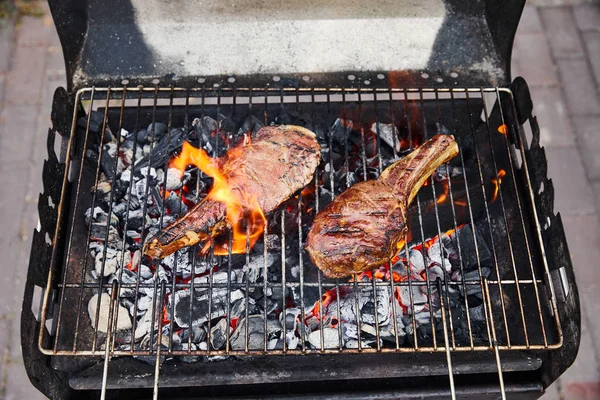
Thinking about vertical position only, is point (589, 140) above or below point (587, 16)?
below

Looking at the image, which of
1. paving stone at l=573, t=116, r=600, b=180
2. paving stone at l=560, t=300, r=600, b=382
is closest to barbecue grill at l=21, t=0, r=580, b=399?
paving stone at l=560, t=300, r=600, b=382

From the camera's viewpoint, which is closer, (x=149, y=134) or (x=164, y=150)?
(x=164, y=150)

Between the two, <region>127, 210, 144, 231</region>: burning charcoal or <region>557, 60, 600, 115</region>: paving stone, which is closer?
<region>127, 210, 144, 231</region>: burning charcoal

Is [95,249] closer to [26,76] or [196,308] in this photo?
[196,308]

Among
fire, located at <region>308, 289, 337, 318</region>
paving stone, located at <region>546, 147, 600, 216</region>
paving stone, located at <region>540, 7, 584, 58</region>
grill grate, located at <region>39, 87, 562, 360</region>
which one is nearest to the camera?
grill grate, located at <region>39, 87, 562, 360</region>

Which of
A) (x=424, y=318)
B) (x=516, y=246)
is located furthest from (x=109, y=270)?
(x=516, y=246)

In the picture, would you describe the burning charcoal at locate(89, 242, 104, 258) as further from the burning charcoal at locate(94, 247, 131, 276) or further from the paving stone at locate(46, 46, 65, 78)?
the paving stone at locate(46, 46, 65, 78)

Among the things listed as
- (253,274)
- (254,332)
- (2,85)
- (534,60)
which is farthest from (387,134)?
(2,85)
